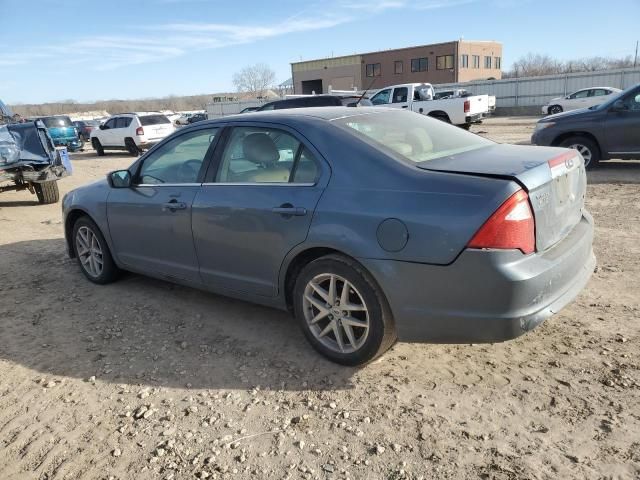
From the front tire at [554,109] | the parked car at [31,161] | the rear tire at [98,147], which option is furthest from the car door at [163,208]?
the front tire at [554,109]

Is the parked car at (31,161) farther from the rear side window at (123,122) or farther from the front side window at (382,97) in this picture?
the front side window at (382,97)

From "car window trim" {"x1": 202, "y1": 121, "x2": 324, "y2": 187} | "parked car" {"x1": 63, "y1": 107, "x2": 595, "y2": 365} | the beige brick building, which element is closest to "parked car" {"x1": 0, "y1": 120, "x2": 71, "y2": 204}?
"parked car" {"x1": 63, "y1": 107, "x2": 595, "y2": 365}

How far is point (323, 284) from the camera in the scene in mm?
3326

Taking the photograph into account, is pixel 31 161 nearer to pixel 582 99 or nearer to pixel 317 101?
pixel 317 101

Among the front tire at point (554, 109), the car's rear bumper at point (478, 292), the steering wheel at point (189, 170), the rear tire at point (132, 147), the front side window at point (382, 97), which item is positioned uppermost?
the steering wheel at point (189, 170)

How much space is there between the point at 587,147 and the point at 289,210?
8408 millimetres

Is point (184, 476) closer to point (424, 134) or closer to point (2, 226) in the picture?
point (424, 134)

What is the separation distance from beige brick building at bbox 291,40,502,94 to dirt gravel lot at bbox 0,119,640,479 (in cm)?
5604

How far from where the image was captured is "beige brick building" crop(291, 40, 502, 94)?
5906cm

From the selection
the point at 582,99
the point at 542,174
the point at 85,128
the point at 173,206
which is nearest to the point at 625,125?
the point at 542,174

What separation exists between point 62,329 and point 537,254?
146 inches

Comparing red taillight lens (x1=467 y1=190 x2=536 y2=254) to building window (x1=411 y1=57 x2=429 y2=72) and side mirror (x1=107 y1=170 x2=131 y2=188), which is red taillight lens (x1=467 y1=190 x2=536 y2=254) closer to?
side mirror (x1=107 y1=170 x2=131 y2=188)

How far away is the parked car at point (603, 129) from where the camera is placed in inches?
360

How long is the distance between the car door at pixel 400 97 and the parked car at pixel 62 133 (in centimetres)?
1565
